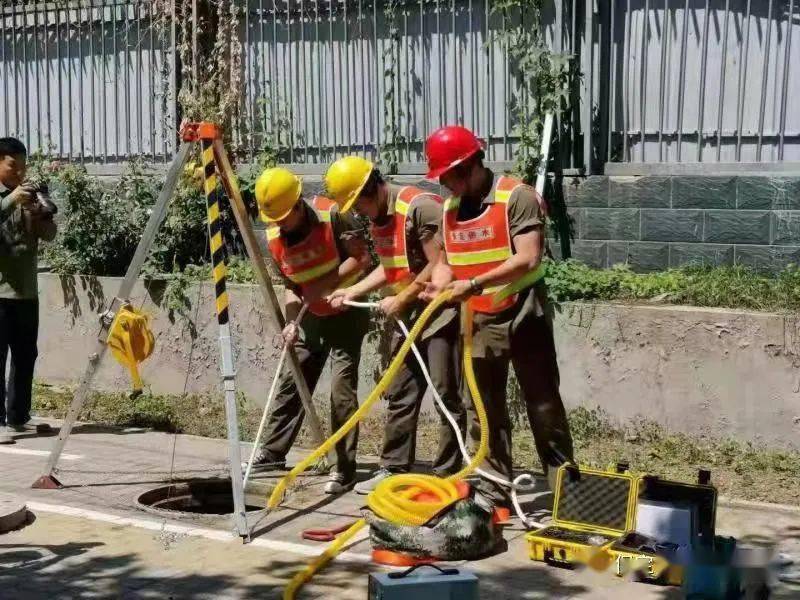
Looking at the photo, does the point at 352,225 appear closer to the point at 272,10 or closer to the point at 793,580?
the point at 793,580

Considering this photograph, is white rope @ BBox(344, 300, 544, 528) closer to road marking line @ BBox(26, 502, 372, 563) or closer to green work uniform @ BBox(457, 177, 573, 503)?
green work uniform @ BBox(457, 177, 573, 503)

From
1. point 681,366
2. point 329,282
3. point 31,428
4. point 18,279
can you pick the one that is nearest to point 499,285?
point 329,282

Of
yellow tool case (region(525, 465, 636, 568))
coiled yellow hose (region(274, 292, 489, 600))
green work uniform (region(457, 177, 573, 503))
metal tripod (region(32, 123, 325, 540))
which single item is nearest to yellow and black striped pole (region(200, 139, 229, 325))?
metal tripod (region(32, 123, 325, 540))

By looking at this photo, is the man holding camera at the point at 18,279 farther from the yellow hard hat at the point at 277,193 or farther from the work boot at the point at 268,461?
the yellow hard hat at the point at 277,193

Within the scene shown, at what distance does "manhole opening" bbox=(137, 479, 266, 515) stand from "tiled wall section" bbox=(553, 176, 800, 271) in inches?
130

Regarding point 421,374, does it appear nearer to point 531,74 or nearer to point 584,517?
point 584,517

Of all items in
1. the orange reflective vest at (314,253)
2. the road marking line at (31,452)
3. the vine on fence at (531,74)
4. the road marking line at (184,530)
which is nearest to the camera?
the road marking line at (184,530)

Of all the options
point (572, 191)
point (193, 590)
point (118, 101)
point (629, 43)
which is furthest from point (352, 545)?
point (118, 101)

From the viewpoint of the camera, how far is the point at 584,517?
240 inches

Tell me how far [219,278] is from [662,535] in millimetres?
2650

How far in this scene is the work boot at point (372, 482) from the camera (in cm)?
732

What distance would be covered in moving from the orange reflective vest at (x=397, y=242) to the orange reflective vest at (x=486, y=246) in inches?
19.2

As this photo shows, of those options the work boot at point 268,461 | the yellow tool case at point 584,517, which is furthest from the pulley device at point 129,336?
the yellow tool case at point 584,517

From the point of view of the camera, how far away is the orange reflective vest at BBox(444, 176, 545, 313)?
6.49m
